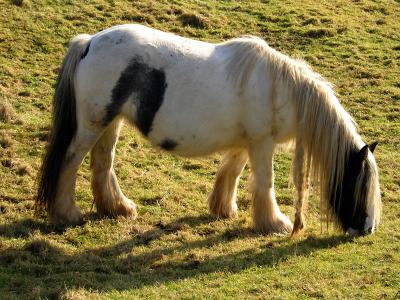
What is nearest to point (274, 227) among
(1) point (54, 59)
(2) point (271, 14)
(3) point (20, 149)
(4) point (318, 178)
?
(4) point (318, 178)

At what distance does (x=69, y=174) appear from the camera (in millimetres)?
8297

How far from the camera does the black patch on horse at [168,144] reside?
815cm

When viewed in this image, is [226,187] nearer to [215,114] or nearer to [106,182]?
[215,114]

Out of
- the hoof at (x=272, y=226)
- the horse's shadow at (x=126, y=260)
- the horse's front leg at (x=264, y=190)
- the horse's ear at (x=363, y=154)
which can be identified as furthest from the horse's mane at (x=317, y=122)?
the horse's shadow at (x=126, y=260)

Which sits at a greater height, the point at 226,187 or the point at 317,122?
the point at 317,122

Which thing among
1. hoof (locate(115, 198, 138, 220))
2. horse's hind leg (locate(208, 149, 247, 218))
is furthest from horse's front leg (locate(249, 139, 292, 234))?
hoof (locate(115, 198, 138, 220))

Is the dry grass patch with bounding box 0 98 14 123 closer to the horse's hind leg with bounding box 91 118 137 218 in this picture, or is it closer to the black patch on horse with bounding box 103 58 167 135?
the horse's hind leg with bounding box 91 118 137 218

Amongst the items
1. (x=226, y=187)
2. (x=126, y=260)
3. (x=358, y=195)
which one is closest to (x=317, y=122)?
(x=358, y=195)

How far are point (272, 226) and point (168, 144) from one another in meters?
1.63

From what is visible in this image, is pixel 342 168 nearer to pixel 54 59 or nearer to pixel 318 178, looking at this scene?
pixel 318 178

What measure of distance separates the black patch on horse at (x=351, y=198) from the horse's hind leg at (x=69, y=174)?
9.85ft

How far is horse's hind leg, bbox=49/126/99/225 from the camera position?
27.0 feet

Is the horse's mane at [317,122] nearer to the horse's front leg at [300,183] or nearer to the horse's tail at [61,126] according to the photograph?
the horse's front leg at [300,183]

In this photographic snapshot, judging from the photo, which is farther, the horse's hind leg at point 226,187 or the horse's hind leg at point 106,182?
the horse's hind leg at point 226,187
